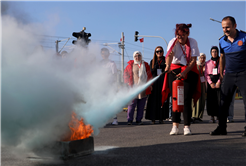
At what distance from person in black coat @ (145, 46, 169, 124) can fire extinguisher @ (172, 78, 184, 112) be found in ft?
A: 10.1

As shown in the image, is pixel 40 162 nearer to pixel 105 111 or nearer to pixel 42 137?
pixel 42 137

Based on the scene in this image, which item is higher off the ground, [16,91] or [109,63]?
[109,63]

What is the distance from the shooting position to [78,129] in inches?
169

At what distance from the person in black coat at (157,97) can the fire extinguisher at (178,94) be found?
10.1ft

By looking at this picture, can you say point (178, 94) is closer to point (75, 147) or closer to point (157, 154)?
point (157, 154)

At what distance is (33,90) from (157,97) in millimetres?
6793

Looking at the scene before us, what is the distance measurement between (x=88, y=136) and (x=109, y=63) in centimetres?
483

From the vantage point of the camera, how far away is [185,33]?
6.70m

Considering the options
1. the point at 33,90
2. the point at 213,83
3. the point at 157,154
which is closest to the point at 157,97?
the point at 213,83

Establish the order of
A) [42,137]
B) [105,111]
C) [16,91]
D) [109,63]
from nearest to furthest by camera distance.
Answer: [16,91], [42,137], [105,111], [109,63]

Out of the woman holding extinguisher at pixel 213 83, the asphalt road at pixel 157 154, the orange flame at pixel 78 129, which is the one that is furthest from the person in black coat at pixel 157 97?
the orange flame at pixel 78 129

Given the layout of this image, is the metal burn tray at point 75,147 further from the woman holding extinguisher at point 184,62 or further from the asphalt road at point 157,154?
the woman holding extinguisher at point 184,62

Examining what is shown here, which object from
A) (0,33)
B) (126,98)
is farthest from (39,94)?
(126,98)

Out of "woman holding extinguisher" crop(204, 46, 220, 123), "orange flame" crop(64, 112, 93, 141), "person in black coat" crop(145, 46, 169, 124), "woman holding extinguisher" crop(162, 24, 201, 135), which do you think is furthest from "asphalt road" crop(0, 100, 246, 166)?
"woman holding extinguisher" crop(204, 46, 220, 123)
